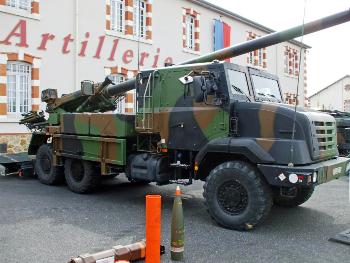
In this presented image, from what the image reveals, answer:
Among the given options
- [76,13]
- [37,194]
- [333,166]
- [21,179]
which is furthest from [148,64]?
[333,166]

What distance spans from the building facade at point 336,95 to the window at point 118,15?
34250mm

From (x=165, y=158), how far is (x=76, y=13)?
10.6 m

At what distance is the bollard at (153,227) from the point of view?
15.0 feet

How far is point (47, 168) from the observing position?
1031 cm

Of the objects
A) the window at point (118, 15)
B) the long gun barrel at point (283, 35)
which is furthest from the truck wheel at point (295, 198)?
the window at point (118, 15)

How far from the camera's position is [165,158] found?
25.0 feet

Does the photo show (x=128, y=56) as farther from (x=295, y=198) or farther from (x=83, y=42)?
(x=295, y=198)

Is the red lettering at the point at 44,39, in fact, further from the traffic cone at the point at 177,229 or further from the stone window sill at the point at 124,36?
the traffic cone at the point at 177,229

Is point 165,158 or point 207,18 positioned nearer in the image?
point 165,158

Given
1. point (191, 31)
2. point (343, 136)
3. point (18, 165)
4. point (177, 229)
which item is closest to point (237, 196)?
point (177, 229)

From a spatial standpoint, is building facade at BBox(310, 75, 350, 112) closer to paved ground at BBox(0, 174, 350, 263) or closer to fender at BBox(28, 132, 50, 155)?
fender at BBox(28, 132, 50, 155)

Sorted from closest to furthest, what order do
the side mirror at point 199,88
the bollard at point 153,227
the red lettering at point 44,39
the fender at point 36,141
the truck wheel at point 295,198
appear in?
the bollard at point 153,227, the side mirror at point 199,88, the truck wheel at point 295,198, the fender at point 36,141, the red lettering at point 44,39

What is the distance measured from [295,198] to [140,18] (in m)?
13.7

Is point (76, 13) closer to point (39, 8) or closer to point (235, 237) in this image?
point (39, 8)
